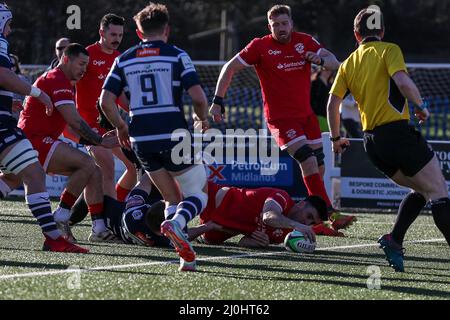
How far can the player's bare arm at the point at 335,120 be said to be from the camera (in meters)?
8.56

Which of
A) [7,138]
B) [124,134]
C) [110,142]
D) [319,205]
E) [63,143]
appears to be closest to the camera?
[124,134]

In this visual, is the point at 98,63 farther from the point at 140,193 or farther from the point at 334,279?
the point at 334,279

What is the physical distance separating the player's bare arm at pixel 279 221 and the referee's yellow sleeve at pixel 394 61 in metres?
1.70

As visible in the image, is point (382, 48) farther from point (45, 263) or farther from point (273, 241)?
point (45, 263)

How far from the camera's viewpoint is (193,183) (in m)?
7.87

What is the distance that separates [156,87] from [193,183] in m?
0.77

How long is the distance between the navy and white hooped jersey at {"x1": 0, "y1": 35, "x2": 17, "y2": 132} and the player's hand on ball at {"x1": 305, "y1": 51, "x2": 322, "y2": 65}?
3.35 meters

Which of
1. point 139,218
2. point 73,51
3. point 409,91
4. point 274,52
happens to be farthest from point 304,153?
point 409,91

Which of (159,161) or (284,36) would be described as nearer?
(159,161)

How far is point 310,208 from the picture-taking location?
9.27 metres

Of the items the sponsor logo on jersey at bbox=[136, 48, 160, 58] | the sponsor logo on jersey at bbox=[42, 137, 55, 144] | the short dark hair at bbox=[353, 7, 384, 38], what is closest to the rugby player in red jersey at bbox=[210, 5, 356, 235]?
the sponsor logo on jersey at bbox=[42, 137, 55, 144]

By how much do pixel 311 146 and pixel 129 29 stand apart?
24835 millimetres

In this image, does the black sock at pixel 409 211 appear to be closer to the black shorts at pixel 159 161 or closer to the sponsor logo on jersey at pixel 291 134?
the black shorts at pixel 159 161
